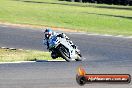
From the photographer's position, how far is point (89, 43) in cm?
2505

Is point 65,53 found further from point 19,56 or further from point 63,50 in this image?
point 19,56

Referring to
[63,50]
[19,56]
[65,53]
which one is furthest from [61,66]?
[19,56]

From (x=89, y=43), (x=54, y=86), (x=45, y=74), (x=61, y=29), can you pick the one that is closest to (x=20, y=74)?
(x=45, y=74)

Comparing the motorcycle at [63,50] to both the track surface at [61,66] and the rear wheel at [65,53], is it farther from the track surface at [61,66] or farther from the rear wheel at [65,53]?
the track surface at [61,66]

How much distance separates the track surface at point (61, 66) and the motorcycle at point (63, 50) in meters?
0.40

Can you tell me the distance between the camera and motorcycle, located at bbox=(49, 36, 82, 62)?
17109mm

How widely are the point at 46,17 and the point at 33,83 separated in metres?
29.4

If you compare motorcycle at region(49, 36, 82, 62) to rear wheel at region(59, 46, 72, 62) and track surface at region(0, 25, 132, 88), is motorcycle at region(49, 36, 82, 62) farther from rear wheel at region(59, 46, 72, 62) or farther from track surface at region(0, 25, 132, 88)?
track surface at region(0, 25, 132, 88)

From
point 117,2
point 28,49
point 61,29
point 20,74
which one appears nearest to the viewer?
point 20,74

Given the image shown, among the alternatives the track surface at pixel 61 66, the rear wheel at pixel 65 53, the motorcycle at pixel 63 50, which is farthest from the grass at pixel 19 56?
the track surface at pixel 61 66

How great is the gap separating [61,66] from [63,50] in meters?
2.51

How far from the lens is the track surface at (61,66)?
1177 cm

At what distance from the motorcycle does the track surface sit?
1.32 feet

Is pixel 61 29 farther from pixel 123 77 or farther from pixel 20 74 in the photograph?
pixel 123 77
